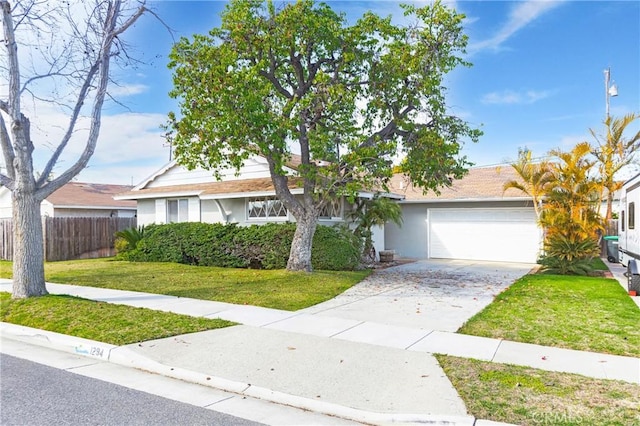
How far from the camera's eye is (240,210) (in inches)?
688

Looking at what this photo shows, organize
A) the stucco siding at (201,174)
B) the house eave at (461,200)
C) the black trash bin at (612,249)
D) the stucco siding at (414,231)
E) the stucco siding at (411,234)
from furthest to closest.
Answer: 1. the stucco siding at (411,234)
2. the stucco siding at (414,231)
3. the house eave at (461,200)
4. the black trash bin at (612,249)
5. the stucco siding at (201,174)

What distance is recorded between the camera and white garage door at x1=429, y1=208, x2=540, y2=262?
19.0m

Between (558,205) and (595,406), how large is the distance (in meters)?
12.1

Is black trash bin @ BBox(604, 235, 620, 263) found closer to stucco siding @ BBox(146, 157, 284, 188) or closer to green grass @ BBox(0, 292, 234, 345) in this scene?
stucco siding @ BBox(146, 157, 284, 188)

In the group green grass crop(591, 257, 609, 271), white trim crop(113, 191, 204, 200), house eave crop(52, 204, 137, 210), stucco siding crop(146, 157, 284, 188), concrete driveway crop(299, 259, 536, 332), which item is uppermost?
stucco siding crop(146, 157, 284, 188)

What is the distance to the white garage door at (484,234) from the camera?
749 inches

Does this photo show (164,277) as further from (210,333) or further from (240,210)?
(210,333)

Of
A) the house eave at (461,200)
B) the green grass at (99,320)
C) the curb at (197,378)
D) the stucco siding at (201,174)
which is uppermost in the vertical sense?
the stucco siding at (201,174)

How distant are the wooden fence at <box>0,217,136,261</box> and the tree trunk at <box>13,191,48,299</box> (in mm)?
11687

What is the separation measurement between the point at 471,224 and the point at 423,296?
1057cm

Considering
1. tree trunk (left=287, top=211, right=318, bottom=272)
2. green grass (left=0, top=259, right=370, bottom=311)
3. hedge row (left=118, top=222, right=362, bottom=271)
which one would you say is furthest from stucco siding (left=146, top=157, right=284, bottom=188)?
tree trunk (left=287, top=211, right=318, bottom=272)

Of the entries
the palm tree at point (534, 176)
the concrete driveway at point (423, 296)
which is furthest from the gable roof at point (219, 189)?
the palm tree at point (534, 176)

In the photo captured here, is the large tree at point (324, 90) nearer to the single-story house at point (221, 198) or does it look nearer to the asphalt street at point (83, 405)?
the single-story house at point (221, 198)

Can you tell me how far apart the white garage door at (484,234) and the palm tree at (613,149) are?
3.84m
